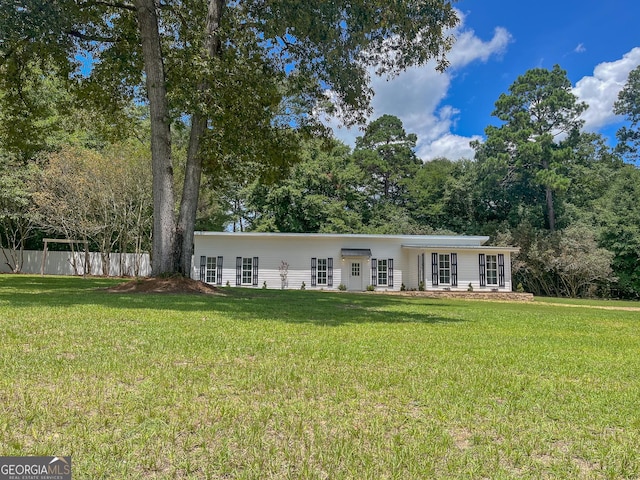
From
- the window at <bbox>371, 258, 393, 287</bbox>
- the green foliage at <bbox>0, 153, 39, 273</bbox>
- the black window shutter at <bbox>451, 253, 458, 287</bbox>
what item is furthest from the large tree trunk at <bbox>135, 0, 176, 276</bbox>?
the green foliage at <bbox>0, 153, 39, 273</bbox>

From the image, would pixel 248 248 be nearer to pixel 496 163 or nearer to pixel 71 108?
pixel 71 108

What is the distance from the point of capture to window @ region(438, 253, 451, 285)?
22.1 m

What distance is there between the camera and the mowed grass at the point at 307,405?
7.04 feet

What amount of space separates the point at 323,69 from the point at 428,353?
9.07m

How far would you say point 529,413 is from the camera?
2877 mm

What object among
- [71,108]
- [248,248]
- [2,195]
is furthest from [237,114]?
[2,195]

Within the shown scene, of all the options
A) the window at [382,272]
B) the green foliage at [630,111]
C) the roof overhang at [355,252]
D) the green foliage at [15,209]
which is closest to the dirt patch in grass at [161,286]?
the roof overhang at [355,252]

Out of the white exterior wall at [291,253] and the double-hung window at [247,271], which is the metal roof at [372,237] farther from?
the double-hung window at [247,271]

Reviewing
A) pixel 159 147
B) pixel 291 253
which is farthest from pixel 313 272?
pixel 159 147

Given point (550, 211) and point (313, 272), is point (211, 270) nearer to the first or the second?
point (313, 272)

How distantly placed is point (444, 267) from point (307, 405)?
20.4 meters

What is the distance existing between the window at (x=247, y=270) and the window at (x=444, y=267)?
959 cm

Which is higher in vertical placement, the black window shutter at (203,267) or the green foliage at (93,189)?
the green foliage at (93,189)

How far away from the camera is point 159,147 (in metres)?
11.5
